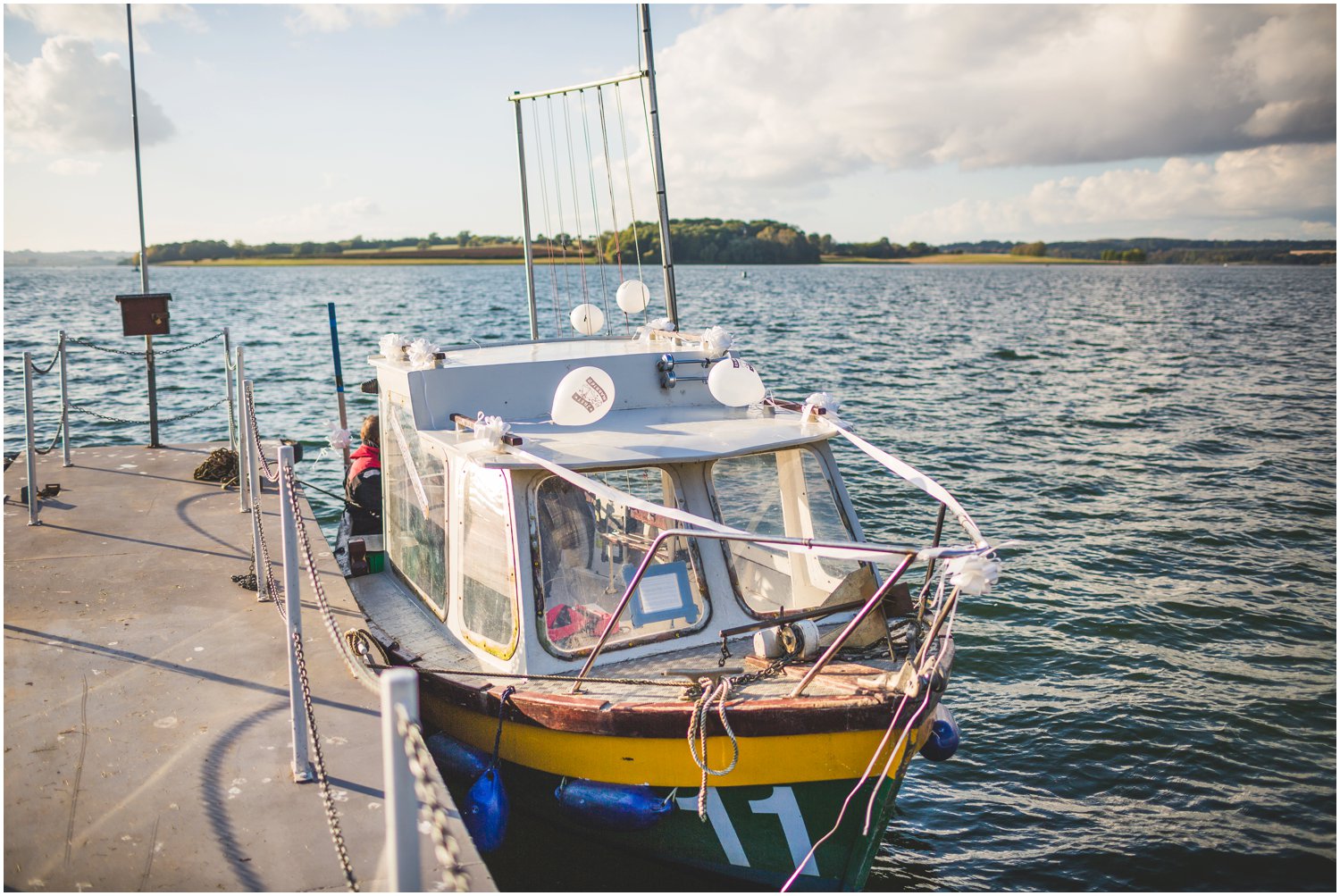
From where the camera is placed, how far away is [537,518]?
6980mm

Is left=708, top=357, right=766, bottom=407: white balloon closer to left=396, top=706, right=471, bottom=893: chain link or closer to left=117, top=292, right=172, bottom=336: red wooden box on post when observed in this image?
left=396, top=706, right=471, bottom=893: chain link

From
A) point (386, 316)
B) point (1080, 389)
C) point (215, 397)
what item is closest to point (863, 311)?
point (386, 316)

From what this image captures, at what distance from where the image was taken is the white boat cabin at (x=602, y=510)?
6.93 metres

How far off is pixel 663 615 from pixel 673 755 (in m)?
1.04

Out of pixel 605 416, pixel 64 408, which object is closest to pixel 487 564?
pixel 605 416

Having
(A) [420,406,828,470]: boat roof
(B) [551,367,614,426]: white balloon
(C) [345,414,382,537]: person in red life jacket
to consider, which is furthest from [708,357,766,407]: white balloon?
(C) [345,414,382,537]: person in red life jacket

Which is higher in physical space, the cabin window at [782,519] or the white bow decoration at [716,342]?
the white bow decoration at [716,342]

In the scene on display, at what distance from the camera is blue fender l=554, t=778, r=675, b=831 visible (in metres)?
6.32

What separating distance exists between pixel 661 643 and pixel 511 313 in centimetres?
5478

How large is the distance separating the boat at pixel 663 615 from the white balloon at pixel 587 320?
87.2 inches

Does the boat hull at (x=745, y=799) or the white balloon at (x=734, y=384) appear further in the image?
the white balloon at (x=734, y=384)

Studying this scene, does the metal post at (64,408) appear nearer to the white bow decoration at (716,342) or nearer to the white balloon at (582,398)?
the white balloon at (582,398)

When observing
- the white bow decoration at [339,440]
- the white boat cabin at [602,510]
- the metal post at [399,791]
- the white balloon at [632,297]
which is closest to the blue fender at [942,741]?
the white boat cabin at [602,510]

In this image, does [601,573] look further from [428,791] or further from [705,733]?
[428,791]
